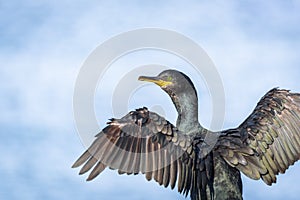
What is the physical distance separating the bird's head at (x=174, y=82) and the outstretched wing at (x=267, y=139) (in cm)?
86

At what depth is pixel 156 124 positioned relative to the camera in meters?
10.7

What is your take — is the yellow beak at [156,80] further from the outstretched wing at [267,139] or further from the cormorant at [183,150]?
the outstretched wing at [267,139]

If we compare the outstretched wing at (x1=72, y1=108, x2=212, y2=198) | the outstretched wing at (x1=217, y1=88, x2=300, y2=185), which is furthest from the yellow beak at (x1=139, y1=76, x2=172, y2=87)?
the outstretched wing at (x1=217, y1=88, x2=300, y2=185)

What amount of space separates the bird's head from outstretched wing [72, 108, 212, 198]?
1.92 ft

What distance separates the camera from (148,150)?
10688 millimetres

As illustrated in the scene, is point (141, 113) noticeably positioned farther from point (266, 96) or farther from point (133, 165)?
point (266, 96)

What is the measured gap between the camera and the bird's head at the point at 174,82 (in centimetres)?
1112

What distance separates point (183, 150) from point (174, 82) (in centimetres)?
105

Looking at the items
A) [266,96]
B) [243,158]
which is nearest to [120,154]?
[243,158]

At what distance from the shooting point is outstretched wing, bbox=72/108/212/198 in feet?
34.7

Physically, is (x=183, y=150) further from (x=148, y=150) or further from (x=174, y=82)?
(x=174, y=82)

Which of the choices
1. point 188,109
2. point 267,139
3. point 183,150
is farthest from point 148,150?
point 267,139

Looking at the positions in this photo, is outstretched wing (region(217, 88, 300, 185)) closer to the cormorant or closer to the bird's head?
the cormorant

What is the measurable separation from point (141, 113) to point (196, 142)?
855 mm
